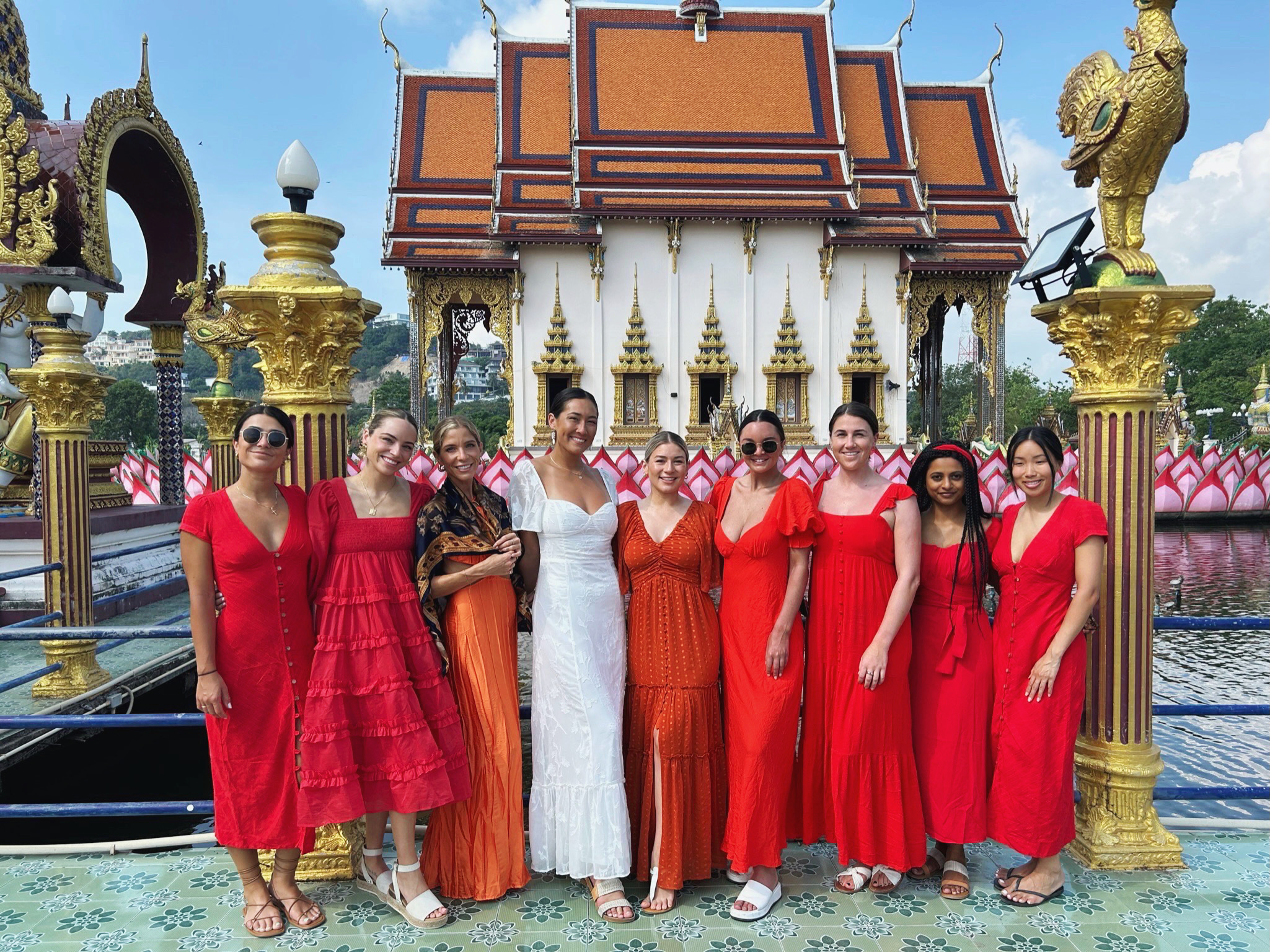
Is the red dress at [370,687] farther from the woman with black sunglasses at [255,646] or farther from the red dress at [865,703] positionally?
the red dress at [865,703]

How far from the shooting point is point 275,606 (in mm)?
2367

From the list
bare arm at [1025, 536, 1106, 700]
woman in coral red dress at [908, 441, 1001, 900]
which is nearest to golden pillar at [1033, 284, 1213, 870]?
bare arm at [1025, 536, 1106, 700]

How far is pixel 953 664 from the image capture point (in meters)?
2.50

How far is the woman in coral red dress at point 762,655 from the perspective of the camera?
2.47 metres

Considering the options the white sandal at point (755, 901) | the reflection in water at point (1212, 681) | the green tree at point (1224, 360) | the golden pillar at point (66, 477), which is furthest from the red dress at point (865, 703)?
the green tree at point (1224, 360)

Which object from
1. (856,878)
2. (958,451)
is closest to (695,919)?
(856,878)

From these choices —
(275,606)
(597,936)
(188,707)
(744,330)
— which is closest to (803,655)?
(597,936)

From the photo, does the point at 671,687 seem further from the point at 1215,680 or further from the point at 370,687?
the point at 1215,680

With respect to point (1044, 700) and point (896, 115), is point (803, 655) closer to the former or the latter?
point (1044, 700)

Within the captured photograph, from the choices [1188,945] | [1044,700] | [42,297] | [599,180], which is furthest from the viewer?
[599,180]

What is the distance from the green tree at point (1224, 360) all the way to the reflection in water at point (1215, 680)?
78.8ft

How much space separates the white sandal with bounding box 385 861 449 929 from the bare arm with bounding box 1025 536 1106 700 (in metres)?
1.87

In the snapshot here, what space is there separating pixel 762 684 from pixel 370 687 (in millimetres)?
1155

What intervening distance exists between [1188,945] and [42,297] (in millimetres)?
8954
